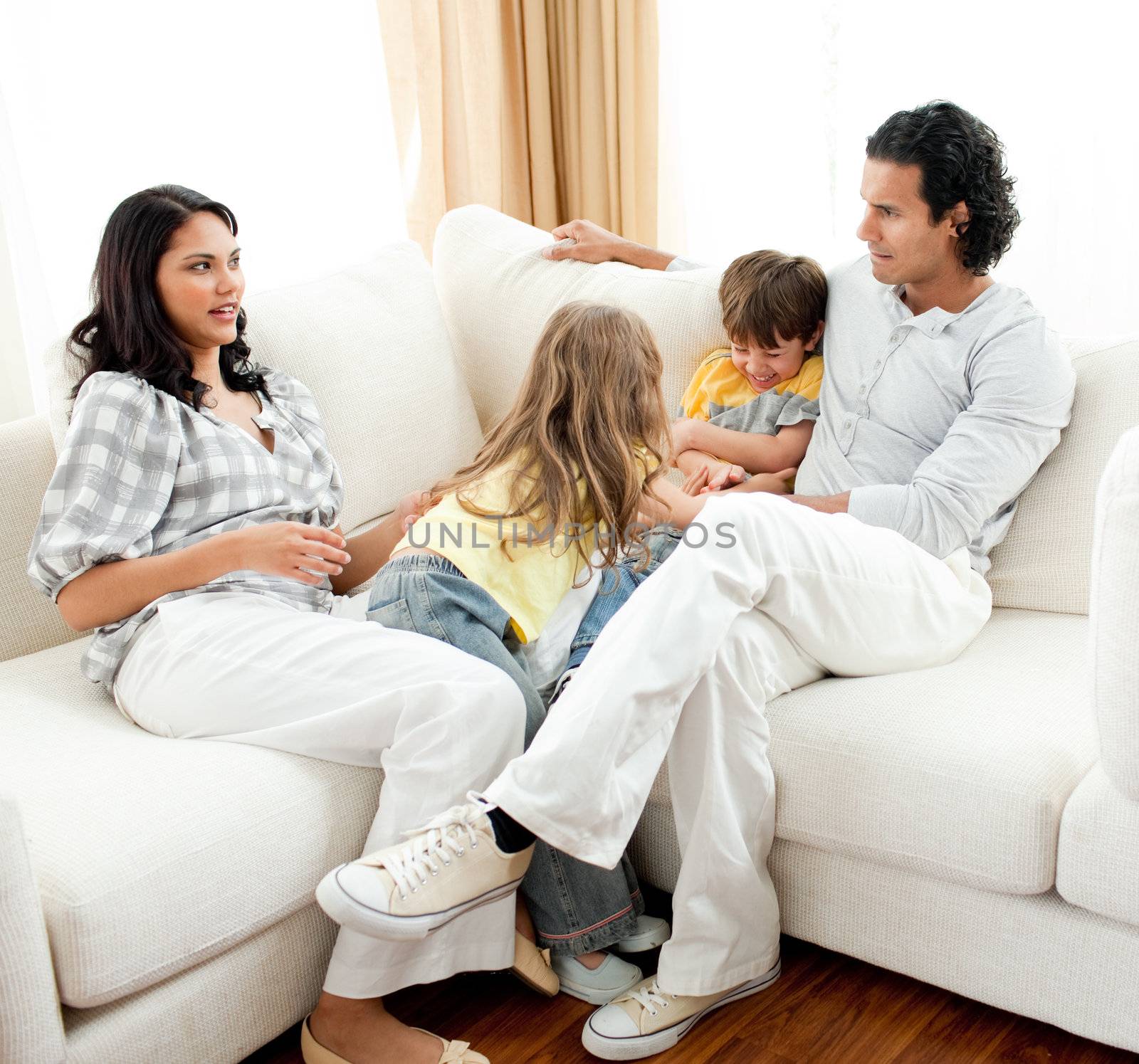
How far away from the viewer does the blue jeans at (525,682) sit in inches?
62.1

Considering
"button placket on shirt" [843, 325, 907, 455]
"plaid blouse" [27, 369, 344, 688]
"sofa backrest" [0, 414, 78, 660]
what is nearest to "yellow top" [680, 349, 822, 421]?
"button placket on shirt" [843, 325, 907, 455]

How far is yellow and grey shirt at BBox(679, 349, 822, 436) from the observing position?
2020 millimetres

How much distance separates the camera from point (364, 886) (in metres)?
1.29

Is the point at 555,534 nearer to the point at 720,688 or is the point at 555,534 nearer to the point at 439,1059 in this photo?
the point at 720,688

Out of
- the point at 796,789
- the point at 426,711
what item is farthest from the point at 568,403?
the point at 796,789

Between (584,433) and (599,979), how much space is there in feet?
2.41

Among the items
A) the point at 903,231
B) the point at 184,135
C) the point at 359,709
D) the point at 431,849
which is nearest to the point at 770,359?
the point at 903,231

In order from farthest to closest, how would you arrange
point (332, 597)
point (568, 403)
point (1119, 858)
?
point (332, 597)
point (568, 403)
point (1119, 858)

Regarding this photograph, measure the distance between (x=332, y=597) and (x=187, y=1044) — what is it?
0.71m

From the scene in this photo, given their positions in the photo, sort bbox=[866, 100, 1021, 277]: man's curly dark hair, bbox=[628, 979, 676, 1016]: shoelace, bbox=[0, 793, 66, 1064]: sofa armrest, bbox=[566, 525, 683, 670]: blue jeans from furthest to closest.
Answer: bbox=[866, 100, 1021, 277]: man's curly dark hair
bbox=[566, 525, 683, 670]: blue jeans
bbox=[628, 979, 676, 1016]: shoelace
bbox=[0, 793, 66, 1064]: sofa armrest

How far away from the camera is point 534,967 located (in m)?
1.56

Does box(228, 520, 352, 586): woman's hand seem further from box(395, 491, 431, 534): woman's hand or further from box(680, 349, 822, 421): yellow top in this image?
box(680, 349, 822, 421): yellow top

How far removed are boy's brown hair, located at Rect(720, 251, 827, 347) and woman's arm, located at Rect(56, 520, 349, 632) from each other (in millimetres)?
772

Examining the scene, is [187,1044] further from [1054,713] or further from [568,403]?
[1054,713]
